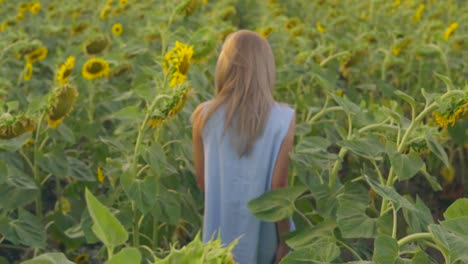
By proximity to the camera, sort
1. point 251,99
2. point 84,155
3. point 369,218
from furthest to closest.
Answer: point 84,155
point 251,99
point 369,218

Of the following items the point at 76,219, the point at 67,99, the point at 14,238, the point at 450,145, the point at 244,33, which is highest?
the point at 244,33

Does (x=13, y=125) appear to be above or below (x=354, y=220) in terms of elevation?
above

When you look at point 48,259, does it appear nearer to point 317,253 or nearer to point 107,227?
point 107,227

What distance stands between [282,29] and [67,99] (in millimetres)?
1906

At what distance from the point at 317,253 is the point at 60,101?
855 mm

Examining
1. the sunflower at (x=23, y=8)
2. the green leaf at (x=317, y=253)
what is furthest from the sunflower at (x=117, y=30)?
the green leaf at (x=317, y=253)

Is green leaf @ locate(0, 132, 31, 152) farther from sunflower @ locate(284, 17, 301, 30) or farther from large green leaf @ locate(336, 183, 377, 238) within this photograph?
sunflower @ locate(284, 17, 301, 30)

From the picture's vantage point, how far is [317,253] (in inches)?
62.6

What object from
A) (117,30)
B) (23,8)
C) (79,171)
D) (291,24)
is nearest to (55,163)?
(79,171)

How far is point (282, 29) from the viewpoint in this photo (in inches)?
152

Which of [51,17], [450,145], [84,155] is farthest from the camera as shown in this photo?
[51,17]

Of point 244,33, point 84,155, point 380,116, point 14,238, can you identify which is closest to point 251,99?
point 244,33

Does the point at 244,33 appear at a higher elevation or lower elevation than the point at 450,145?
higher

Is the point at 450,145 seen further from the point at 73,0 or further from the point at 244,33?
the point at 73,0
